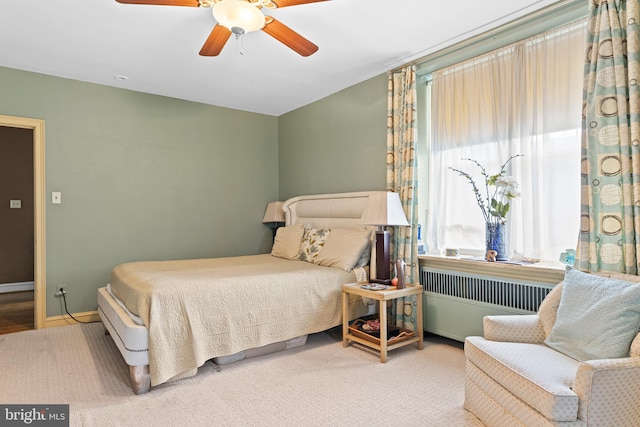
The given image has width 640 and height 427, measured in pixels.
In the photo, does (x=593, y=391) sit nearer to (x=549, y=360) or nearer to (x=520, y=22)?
(x=549, y=360)

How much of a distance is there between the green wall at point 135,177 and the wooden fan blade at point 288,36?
8.07ft

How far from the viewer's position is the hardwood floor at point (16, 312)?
148 inches

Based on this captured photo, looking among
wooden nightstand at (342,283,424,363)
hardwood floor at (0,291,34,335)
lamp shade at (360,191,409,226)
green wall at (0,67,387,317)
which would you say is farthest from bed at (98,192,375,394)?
hardwood floor at (0,291,34,335)

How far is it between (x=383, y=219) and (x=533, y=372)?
1.66 metres

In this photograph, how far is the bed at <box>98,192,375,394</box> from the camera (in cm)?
239

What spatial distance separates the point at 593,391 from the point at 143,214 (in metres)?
4.23

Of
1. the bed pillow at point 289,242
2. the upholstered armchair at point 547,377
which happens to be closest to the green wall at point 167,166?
the bed pillow at point 289,242

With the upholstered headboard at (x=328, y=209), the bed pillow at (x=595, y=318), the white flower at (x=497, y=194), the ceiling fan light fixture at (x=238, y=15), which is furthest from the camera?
the upholstered headboard at (x=328, y=209)

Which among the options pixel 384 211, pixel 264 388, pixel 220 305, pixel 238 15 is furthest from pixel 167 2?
pixel 264 388

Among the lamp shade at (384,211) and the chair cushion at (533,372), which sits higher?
the lamp shade at (384,211)

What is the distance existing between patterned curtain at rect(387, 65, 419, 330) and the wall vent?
0.17 m

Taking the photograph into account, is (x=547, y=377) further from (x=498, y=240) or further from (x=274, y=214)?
(x=274, y=214)

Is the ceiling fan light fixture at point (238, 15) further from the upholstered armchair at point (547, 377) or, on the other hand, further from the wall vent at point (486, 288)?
the wall vent at point (486, 288)

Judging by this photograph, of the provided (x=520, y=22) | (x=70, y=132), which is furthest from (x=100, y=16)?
(x=520, y=22)
